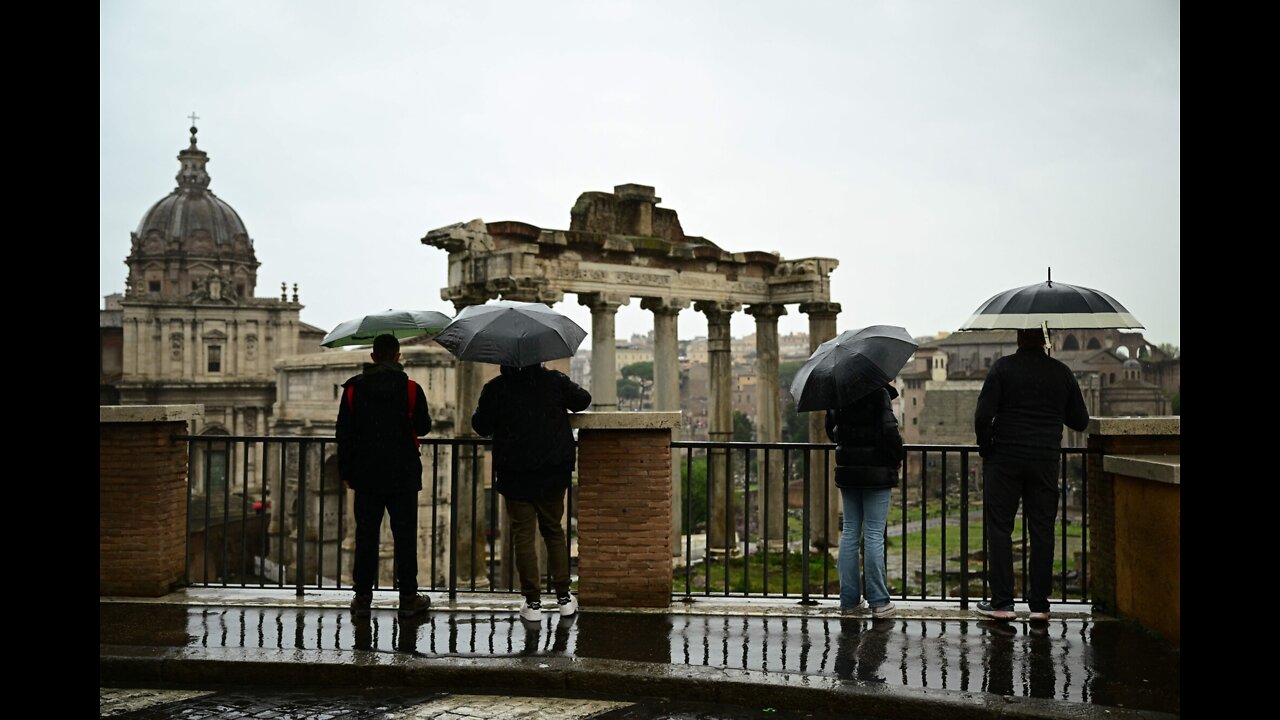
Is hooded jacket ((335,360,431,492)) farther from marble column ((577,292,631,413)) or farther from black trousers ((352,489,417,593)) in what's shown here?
marble column ((577,292,631,413))

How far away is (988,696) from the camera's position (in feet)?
18.0

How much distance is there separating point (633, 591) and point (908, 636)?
1908 millimetres

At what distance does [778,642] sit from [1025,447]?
1.98m

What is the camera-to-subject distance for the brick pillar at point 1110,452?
7434 millimetres

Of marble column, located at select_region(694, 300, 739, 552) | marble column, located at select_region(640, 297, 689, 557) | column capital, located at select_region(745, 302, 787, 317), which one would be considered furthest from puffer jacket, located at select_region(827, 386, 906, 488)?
column capital, located at select_region(745, 302, 787, 317)

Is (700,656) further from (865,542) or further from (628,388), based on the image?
(628,388)

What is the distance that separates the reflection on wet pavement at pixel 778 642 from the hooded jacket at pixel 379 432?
37.1 inches

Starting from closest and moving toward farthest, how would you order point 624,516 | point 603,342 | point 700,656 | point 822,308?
point 700,656
point 624,516
point 603,342
point 822,308

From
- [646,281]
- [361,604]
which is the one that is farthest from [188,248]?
[361,604]

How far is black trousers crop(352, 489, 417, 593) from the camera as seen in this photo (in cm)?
744

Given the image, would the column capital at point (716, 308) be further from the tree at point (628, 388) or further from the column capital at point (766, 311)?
the tree at point (628, 388)

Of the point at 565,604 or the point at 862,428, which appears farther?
the point at 565,604

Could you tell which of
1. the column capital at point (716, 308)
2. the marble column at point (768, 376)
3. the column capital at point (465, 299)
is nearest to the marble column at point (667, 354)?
the column capital at point (716, 308)

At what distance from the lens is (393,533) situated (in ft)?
24.4
